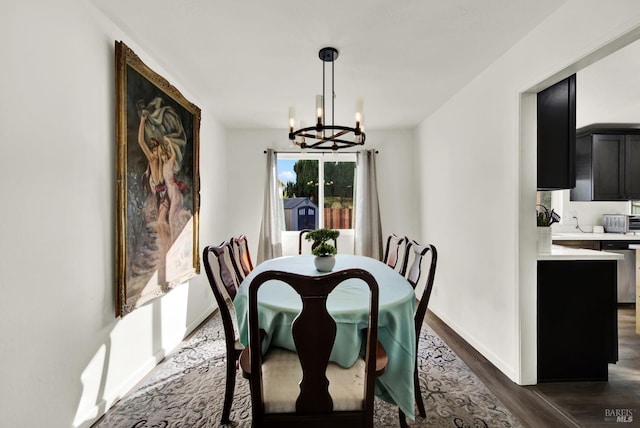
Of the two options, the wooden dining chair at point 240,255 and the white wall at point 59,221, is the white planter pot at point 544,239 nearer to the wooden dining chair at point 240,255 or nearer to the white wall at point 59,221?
the wooden dining chair at point 240,255

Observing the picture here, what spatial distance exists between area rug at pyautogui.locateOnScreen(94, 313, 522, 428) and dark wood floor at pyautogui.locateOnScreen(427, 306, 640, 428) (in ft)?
0.34

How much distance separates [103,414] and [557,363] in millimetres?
3025

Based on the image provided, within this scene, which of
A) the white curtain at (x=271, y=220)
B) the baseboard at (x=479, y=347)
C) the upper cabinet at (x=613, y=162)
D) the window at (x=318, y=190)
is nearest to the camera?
the baseboard at (x=479, y=347)

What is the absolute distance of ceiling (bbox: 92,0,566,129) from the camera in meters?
1.76

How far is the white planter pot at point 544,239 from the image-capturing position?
2176 mm

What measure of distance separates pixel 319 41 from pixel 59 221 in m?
1.91

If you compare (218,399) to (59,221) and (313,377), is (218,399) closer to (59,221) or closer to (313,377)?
(313,377)

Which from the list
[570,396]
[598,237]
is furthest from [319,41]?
[598,237]

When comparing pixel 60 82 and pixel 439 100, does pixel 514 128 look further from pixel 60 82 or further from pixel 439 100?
pixel 60 82

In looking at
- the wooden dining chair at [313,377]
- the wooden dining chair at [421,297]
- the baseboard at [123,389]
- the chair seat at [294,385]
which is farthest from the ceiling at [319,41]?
the baseboard at [123,389]

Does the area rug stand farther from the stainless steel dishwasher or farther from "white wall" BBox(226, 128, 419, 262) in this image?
the stainless steel dishwasher

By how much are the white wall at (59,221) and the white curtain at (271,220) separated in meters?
2.13

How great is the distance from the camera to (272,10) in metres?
1.77

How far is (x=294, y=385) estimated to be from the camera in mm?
1290
